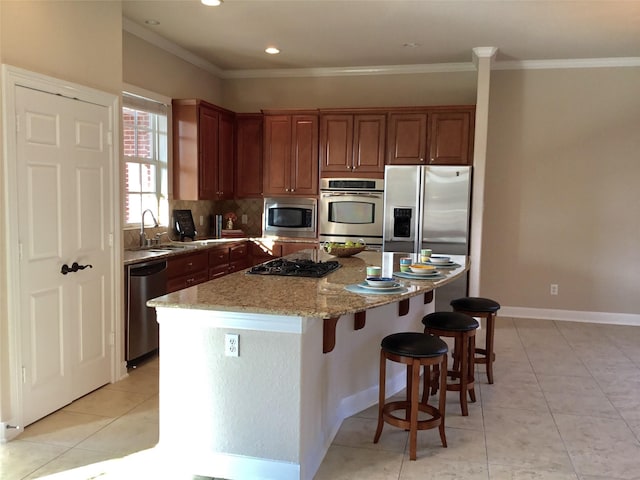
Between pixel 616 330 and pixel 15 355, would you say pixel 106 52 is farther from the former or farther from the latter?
pixel 616 330

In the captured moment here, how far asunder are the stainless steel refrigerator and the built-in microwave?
0.94 m

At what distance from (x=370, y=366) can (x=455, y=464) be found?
88 centimetres

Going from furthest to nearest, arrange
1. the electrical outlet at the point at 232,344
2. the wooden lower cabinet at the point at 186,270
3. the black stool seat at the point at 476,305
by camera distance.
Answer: the wooden lower cabinet at the point at 186,270
the black stool seat at the point at 476,305
the electrical outlet at the point at 232,344

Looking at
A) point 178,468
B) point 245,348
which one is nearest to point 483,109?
point 245,348

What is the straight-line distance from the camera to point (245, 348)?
99.9 inches

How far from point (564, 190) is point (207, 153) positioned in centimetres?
397

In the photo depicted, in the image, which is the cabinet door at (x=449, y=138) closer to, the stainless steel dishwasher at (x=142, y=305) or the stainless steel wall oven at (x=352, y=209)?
the stainless steel wall oven at (x=352, y=209)

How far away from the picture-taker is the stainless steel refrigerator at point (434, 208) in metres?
5.57

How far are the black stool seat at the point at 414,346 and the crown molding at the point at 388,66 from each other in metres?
3.58

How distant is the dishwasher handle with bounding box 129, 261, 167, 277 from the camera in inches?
164

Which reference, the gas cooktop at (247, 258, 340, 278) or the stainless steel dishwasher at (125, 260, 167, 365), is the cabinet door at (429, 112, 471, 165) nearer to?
the gas cooktop at (247, 258, 340, 278)

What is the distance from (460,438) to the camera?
10.4 ft

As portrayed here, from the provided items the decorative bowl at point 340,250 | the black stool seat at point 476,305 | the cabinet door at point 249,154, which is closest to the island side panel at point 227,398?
the decorative bowl at point 340,250

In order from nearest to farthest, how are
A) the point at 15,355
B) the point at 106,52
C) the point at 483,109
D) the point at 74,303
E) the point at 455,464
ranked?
the point at 455,464 < the point at 15,355 < the point at 74,303 < the point at 106,52 < the point at 483,109
